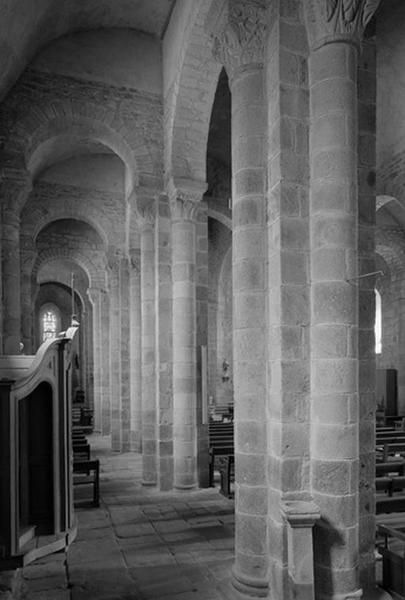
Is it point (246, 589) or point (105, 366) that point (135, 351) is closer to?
point (105, 366)

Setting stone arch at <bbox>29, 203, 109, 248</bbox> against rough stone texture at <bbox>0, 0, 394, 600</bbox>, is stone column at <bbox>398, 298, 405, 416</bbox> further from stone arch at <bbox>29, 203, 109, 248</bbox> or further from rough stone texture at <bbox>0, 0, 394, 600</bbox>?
stone arch at <bbox>29, 203, 109, 248</bbox>

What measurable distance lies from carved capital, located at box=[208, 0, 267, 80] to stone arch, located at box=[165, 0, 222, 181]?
3.07m

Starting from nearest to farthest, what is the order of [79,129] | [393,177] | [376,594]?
[376,594] → [79,129] → [393,177]

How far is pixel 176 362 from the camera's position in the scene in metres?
10.1

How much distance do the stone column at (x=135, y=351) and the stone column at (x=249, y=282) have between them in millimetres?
8008

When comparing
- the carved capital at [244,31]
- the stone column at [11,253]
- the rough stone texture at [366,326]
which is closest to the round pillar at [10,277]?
the stone column at [11,253]

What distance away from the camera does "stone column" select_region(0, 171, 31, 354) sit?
10570mm

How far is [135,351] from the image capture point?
1369 centimetres

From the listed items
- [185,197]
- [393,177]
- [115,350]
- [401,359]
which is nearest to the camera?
[185,197]

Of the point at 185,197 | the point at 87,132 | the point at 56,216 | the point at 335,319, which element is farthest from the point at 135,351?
the point at 335,319

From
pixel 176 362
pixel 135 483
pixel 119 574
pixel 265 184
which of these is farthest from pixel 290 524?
pixel 135 483

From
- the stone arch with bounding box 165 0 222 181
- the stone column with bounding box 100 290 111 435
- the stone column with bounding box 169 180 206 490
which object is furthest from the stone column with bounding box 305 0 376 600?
the stone column with bounding box 100 290 111 435

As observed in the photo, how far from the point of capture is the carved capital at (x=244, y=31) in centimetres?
568

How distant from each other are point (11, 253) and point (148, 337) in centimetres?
349
